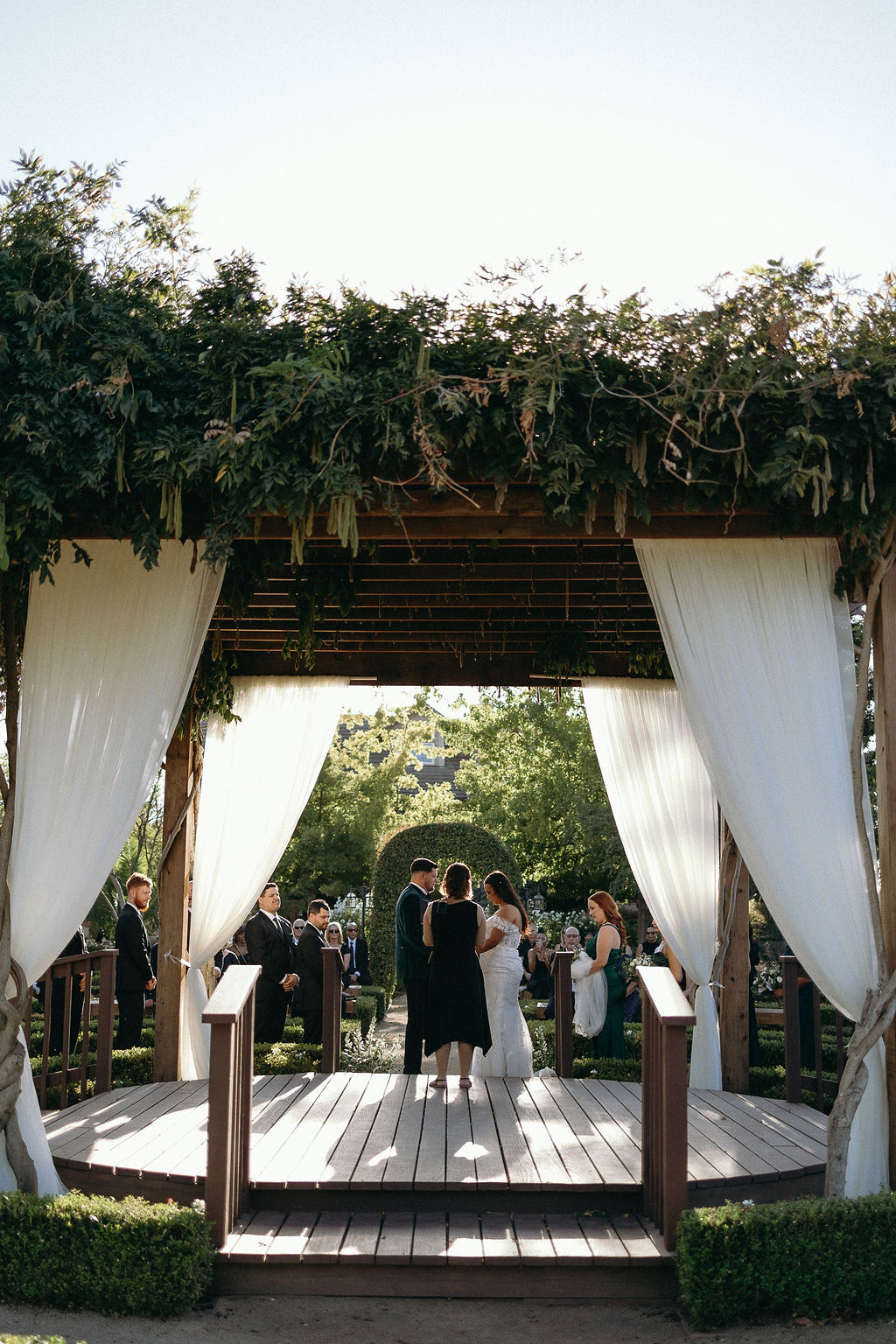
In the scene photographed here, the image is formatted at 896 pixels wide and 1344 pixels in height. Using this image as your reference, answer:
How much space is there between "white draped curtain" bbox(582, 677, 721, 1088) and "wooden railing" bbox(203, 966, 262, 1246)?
3.57m

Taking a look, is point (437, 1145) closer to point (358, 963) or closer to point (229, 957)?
point (229, 957)

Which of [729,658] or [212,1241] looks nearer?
[212,1241]

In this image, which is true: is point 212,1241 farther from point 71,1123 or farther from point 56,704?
point 56,704

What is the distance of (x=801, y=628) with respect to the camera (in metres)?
5.02

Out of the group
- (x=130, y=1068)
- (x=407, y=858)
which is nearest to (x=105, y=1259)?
(x=130, y=1068)

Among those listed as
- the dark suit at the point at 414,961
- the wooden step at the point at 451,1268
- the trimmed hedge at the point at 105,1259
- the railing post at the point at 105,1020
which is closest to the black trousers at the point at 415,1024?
the dark suit at the point at 414,961

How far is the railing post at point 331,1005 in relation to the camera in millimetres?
7617

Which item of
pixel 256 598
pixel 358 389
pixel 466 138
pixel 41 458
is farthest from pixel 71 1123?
pixel 466 138

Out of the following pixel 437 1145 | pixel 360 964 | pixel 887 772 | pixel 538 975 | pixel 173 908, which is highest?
pixel 887 772

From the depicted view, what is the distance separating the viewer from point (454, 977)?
694 centimetres

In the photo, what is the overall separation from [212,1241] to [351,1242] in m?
0.55

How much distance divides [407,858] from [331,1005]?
6.95 meters

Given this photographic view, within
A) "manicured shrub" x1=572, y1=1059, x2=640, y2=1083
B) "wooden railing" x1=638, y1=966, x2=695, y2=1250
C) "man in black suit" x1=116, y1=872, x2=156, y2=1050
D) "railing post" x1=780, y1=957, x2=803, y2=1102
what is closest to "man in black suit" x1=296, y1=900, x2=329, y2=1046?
"man in black suit" x1=116, y1=872, x2=156, y2=1050

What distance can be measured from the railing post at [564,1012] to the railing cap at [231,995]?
123 inches
